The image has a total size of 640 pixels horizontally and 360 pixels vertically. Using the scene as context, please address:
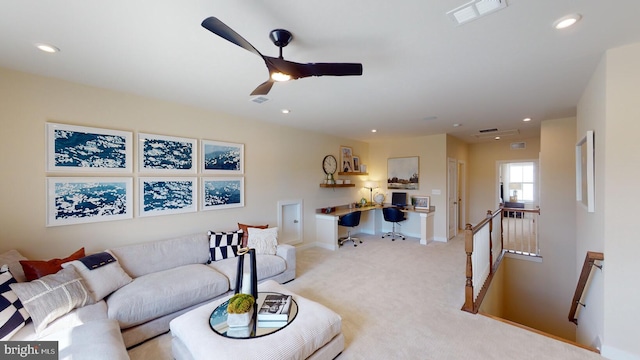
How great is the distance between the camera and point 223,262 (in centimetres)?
322

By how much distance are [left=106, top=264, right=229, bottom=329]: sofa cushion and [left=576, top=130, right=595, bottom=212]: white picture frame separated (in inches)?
153

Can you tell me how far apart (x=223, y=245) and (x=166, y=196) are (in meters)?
0.99

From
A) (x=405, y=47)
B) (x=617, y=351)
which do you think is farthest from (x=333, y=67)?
(x=617, y=351)

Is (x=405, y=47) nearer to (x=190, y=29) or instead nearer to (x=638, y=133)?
(x=190, y=29)

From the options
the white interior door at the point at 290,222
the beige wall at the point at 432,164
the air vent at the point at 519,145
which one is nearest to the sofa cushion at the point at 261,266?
the white interior door at the point at 290,222

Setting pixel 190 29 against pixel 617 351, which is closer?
pixel 190 29

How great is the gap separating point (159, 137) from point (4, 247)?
5.68 ft

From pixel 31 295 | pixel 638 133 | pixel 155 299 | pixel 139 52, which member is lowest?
pixel 155 299

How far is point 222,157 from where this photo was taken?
12.8ft

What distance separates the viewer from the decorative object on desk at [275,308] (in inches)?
77.8

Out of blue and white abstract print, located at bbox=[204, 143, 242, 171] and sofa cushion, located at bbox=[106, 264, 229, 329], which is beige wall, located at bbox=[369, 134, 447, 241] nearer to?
blue and white abstract print, located at bbox=[204, 143, 242, 171]

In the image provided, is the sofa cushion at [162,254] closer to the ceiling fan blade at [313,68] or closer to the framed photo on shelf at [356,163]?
the ceiling fan blade at [313,68]

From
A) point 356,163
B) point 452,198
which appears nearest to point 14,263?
point 356,163

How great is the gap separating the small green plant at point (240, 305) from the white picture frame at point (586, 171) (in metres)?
3.35
